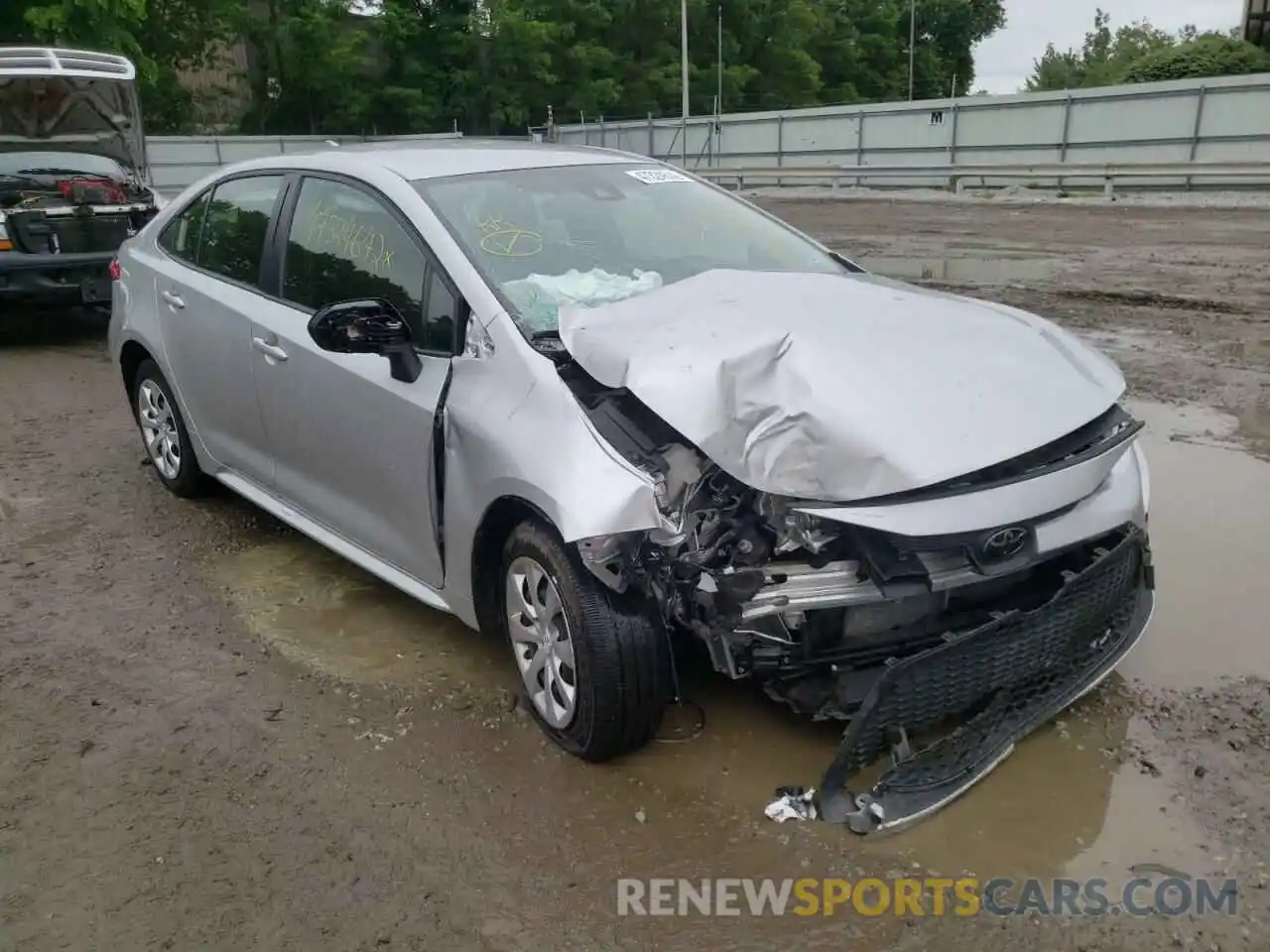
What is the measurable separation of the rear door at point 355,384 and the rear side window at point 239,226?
Answer: 0.22 metres

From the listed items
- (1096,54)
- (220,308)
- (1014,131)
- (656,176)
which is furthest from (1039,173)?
(1096,54)

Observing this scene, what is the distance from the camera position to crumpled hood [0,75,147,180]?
33.5 feet

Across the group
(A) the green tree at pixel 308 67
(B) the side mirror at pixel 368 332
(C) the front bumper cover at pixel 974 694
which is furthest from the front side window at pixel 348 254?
(A) the green tree at pixel 308 67

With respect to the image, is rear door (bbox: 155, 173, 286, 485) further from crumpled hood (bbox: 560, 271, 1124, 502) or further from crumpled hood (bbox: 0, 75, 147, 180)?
crumpled hood (bbox: 0, 75, 147, 180)

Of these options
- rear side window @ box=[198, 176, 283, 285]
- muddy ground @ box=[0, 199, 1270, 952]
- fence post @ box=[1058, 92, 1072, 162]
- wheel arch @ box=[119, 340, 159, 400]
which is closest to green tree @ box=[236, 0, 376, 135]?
fence post @ box=[1058, 92, 1072, 162]

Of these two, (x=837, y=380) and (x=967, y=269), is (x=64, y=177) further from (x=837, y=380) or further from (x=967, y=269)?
(x=837, y=380)

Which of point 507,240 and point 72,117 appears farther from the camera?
point 72,117

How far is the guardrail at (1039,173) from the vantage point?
20109 millimetres

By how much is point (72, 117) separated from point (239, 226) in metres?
7.71

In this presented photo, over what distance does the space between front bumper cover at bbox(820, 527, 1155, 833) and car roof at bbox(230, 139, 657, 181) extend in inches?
97.1

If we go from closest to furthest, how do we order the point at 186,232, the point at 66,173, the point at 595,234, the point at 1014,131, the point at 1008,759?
the point at 1008,759 → the point at 595,234 → the point at 186,232 → the point at 66,173 → the point at 1014,131

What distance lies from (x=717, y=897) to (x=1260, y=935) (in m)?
1.25

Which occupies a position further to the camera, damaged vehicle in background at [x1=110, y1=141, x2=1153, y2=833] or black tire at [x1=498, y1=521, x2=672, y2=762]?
black tire at [x1=498, y1=521, x2=672, y2=762]

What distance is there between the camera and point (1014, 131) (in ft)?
88.0
